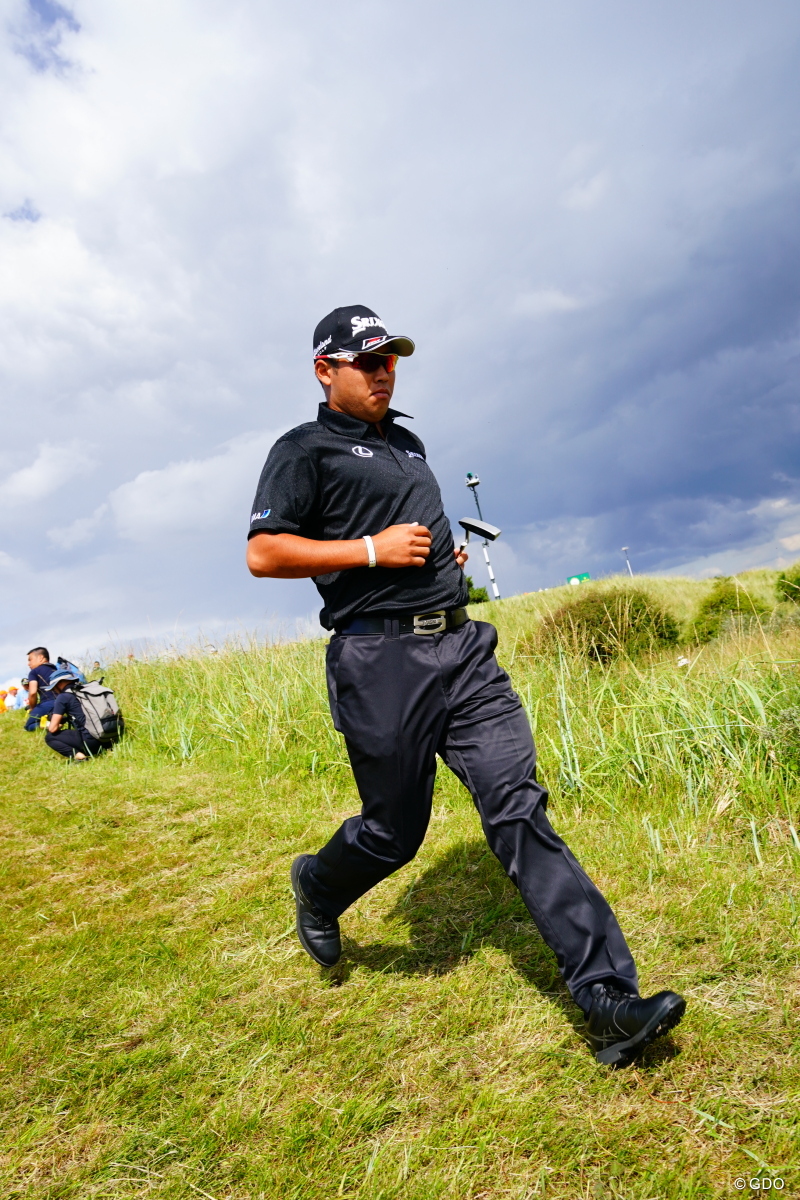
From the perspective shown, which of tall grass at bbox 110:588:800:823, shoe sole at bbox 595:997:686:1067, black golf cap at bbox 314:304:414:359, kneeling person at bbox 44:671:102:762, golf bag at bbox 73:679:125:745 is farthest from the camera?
kneeling person at bbox 44:671:102:762

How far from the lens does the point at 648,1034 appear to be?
199 cm

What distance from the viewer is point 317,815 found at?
5254mm

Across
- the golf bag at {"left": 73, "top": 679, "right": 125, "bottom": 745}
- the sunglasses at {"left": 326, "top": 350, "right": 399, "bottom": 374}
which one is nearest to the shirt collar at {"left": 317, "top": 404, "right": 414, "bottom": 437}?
the sunglasses at {"left": 326, "top": 350, "right": 399, "bottom": 374}

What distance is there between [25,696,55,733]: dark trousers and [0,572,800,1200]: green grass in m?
5.97

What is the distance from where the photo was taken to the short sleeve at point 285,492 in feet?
8.09

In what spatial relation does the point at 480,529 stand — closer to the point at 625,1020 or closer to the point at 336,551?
the point at 336,551

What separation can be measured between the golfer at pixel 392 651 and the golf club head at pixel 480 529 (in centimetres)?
49

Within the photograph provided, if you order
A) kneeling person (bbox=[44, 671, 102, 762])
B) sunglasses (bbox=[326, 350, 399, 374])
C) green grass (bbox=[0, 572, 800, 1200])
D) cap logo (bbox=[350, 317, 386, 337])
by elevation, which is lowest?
green grass (bbox=[0, 572, 800, 1200])

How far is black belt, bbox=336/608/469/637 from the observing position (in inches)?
98.2

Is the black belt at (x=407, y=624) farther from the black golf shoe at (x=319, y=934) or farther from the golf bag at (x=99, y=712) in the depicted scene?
the golf bag at (x=99, y=712)

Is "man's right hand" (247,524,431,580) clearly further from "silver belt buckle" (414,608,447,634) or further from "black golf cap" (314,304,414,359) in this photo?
"black golf cap" (314,304,414,359)

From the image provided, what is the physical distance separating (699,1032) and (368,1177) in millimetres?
1067

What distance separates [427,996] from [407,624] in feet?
4.58

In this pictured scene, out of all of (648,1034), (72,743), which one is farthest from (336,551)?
(72,743)
